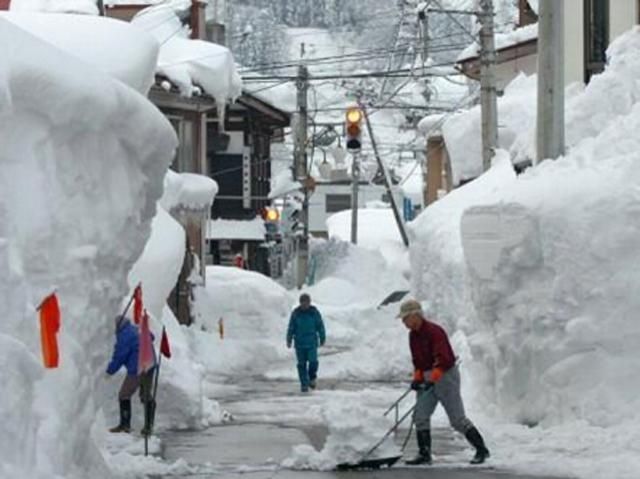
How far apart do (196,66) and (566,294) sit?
1986 cm

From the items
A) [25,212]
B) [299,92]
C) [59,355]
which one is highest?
[25,212]

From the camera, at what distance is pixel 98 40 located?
52.5 feet

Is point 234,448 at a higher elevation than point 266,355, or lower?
higher

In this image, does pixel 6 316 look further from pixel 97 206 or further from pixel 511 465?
pixel 511 465

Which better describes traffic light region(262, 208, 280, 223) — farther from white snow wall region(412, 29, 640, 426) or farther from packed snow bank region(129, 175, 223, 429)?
white snow wall region(412, 29, 640, 426)

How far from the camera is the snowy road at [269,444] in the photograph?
13781mm

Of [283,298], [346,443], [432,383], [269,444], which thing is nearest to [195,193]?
[283,298]

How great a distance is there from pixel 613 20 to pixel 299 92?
24.8 metres

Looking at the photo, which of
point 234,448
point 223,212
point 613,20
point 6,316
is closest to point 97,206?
point 6,316

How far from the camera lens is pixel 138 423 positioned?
17359 millimetres

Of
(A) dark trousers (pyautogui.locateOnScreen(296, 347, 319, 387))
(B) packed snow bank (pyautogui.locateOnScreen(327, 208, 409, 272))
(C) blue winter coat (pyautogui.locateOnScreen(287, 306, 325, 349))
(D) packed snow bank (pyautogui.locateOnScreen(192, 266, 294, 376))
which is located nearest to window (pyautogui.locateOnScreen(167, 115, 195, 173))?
(D) packed snow bank (pyautogui.locateOnScreen(192, 266, 294, 376))

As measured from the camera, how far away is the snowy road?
13781 millimetres

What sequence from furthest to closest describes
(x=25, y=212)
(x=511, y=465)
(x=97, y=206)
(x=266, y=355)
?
1. (x=266, y=355)
2. (x=511, y=465)
3. (x=97, y=206)
4. (x=25, y=212)

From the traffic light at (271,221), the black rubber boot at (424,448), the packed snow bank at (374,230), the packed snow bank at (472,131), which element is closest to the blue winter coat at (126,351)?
the black rubber boot at (424,448)
